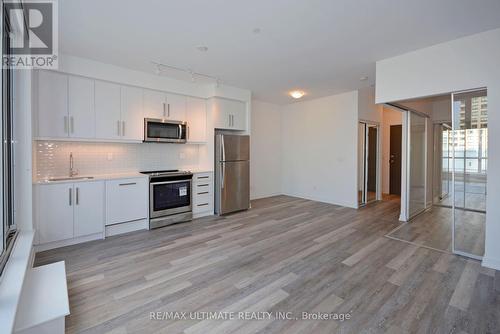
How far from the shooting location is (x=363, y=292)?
2205 mm

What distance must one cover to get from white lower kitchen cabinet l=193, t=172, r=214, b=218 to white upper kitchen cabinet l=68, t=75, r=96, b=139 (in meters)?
1.92

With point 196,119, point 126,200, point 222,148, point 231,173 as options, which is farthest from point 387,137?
point 126,200

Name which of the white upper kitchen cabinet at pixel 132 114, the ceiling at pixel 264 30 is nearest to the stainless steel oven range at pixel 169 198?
the white upper kitchen cabinet at pixel 132 114

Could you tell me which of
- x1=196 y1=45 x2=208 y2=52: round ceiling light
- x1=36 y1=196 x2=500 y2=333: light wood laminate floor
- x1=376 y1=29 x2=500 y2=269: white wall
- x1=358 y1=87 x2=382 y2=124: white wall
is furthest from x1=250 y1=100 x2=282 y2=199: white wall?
x1=376 y1=29 x2=500 y2=269: white wall

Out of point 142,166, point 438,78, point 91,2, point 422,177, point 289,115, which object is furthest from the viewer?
point 289,115

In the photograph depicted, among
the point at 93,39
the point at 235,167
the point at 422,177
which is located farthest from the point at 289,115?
the point at 93,39

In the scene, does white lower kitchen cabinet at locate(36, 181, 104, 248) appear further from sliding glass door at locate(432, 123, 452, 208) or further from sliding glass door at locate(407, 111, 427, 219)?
sliding glass door at locate(432, 123, 452, 208)

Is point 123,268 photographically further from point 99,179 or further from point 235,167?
point 235,167

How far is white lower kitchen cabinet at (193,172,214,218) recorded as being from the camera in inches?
182

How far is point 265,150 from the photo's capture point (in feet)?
21.8

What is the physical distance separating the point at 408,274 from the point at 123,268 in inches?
127

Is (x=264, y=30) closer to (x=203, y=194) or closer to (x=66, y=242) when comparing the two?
(x=203, y=194)

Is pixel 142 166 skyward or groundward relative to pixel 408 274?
skyward

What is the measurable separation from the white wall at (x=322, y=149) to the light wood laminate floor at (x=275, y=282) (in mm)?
1961
